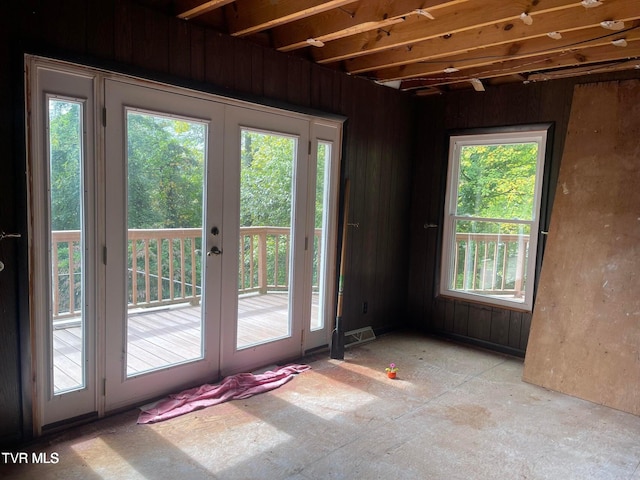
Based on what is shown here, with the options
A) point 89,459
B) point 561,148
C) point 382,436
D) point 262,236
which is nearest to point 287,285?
point 262,236

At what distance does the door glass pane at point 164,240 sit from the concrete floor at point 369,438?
51cm

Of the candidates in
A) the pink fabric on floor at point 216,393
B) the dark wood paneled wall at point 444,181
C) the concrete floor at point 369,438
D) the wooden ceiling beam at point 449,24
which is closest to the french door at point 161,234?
the pink fabric on floor at point 216,393

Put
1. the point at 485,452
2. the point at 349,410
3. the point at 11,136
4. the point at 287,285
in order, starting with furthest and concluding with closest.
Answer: the point at 287,285, the point at 349,410, the point at 485,452, the point at 11,136

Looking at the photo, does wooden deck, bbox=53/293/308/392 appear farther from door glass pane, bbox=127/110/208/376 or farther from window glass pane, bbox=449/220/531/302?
window glass pane, bbox=449/220/531/302

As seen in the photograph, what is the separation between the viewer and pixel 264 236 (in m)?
3.50

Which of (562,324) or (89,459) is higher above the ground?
(562,324)

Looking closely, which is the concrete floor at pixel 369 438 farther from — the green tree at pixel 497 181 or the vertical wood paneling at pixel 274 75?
the vertical wood paneling at pixel 274 75

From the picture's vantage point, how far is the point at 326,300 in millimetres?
4078

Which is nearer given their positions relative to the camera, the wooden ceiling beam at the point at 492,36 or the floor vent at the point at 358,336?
the wooden ceiling beam at the point at 492,36

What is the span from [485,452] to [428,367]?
129cm

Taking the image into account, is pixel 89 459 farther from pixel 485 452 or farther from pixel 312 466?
pixel 485 452

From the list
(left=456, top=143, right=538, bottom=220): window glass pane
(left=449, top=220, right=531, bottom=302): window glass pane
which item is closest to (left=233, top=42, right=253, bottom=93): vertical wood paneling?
(left=456, top=143, right=538, bottom=220): window glass pane

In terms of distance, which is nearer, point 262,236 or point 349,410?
point 349,410

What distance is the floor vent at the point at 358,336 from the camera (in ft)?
14.0
